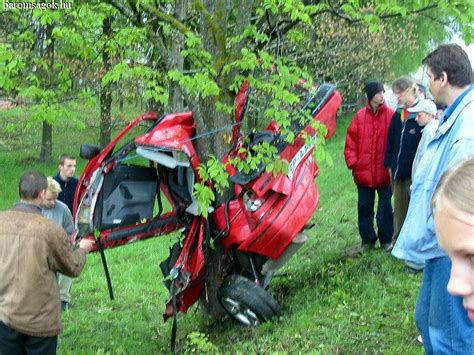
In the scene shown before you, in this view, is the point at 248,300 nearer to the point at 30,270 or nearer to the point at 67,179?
the point at 30,270

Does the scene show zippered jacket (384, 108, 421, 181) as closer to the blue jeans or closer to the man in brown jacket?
the blue jeans

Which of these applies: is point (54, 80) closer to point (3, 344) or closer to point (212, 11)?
point (212, 11)

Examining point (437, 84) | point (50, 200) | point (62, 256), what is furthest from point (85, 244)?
point (437, 84)

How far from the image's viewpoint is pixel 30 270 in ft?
15.3

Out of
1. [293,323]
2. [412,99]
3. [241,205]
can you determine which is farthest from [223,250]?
[412,99]

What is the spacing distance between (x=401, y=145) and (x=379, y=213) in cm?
103

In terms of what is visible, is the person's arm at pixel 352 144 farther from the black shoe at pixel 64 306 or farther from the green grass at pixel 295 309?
the black shoe at pixel 64 306

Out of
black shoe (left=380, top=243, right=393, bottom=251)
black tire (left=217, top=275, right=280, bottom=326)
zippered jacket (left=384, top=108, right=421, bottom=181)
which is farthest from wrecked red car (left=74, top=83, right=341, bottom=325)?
black shoe (left=380, top=243, right=393, bottom=251)

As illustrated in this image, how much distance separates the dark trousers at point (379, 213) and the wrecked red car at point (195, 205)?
1490mm

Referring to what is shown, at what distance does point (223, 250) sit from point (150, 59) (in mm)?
3081

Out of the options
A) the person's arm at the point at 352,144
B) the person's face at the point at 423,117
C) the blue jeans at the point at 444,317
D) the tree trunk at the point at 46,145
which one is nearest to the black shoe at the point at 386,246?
the person's arm at the point at 352,144

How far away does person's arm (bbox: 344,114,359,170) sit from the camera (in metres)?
7.45

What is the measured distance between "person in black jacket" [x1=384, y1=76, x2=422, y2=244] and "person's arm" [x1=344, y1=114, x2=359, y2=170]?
431 millimetres

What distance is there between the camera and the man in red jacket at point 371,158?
24.0ft
